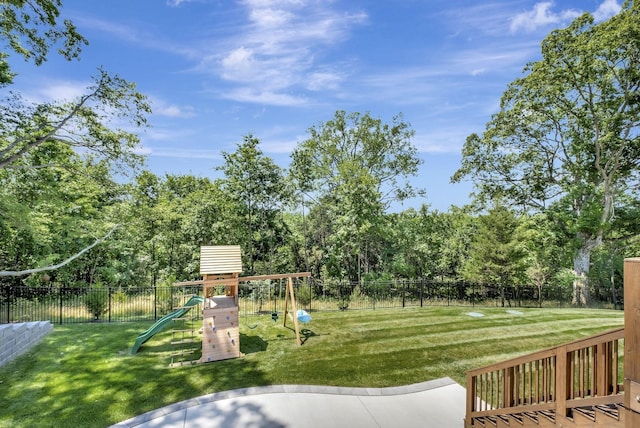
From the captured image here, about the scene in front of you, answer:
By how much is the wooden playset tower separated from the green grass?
382 mm

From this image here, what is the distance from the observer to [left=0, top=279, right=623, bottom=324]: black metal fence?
42.3 ft

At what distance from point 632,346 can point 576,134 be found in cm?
2082

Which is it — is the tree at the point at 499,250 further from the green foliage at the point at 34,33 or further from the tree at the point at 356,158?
the green foliage at the point at 34,33

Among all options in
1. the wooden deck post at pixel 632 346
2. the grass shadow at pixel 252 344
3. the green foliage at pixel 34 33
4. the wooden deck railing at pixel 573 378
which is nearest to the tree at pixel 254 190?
the green foliage at pixel 34 33

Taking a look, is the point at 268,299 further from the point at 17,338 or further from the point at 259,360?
the point at 17,338

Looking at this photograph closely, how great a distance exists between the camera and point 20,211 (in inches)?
498

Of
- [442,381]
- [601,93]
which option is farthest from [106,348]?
[601,93]

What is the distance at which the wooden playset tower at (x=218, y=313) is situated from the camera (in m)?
8.77

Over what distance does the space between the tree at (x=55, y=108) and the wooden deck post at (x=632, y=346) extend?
13.8m

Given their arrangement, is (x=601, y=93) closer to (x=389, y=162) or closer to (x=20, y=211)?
(x=389, y=162)

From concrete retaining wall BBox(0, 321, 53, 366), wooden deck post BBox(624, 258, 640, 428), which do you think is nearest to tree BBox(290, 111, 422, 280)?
concrete retaining wall BBox(0, 321, 53, 366)

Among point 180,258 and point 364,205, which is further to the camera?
point 180,258

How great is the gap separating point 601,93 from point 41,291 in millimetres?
28459

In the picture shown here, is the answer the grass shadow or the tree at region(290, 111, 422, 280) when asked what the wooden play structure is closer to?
the grass shadow
